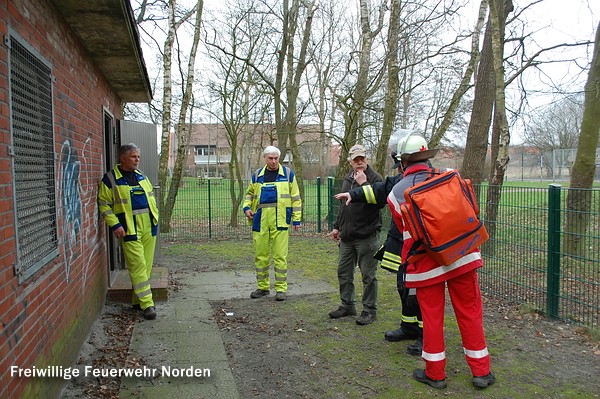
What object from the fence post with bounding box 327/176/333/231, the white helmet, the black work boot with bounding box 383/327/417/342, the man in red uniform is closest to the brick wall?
the man in red uniform

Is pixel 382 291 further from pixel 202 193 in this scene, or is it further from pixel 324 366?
pixel 202 193

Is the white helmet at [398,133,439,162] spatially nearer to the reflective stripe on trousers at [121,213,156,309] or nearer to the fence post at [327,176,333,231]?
the reflective stripe on trousers at [121,213,156,309]

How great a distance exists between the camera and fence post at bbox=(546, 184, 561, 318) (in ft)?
17.0

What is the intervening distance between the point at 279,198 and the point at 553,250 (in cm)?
326

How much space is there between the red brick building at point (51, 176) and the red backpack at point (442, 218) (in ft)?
8.46

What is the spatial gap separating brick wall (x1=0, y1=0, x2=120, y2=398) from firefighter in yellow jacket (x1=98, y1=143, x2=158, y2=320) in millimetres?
194

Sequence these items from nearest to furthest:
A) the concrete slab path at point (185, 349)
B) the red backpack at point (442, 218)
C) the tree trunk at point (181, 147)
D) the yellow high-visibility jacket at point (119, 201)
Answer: the red backpack at point (442, 218)
the concrete slab path at point (185, 349)
the yellow high-visibility jacket at point (119, 201)
the tree trunk at point (181, 147)

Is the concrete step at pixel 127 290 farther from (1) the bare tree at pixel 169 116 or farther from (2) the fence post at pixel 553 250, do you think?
(1) the bare tree at pixel 169 116

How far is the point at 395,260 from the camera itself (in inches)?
176

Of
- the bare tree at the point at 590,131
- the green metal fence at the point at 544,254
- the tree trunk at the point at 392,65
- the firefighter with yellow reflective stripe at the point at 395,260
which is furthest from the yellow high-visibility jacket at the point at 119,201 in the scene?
the bare tree at the point at 590,131

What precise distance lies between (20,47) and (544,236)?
17.6 feet

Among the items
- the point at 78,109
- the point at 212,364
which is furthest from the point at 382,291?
the point at 78,109

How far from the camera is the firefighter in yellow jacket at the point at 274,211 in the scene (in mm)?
6074

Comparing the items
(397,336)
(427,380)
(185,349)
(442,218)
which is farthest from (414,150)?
(185,349)
